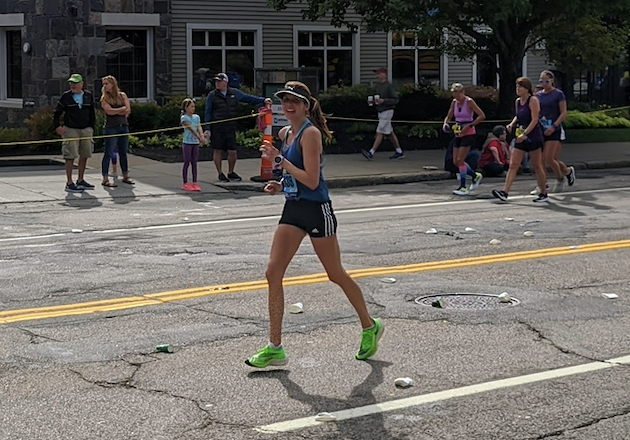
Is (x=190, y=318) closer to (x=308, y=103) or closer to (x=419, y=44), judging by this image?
(x=308, y=103)

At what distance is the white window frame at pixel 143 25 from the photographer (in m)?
27.1

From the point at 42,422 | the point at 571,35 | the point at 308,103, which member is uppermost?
the point at 571,35

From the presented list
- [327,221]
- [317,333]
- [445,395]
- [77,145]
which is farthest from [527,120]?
[445,395]

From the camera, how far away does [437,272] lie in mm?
10688

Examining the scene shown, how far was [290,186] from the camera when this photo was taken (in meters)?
7.37

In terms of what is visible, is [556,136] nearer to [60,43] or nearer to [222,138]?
[222,138]

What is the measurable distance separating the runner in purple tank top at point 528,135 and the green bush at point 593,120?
1365 centimetres

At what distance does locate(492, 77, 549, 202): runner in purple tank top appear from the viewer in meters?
16.0

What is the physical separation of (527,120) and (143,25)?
14.1 meters

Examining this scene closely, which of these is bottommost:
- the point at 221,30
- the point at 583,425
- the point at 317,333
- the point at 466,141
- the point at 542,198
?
the point at 583,425

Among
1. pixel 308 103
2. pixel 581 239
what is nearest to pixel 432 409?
pixel 308 103

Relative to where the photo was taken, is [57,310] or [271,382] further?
[57,310]

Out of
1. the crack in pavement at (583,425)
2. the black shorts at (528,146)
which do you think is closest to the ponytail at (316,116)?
the crack in pavement at (583,425)

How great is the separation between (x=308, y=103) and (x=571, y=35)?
21773mm
